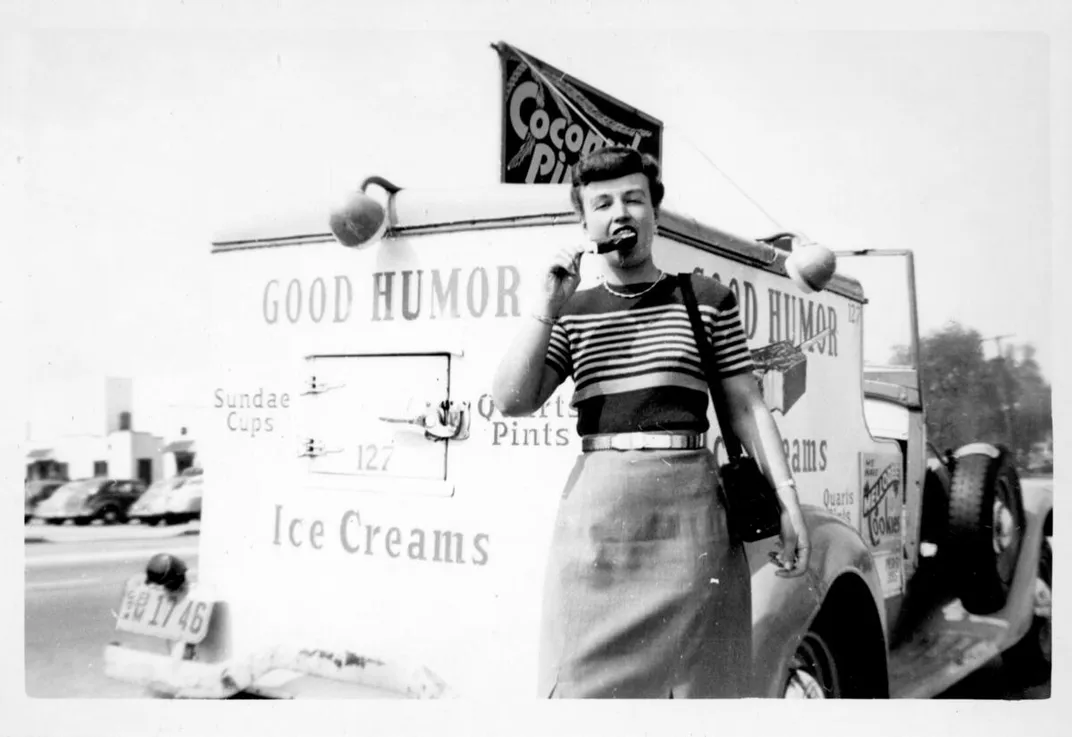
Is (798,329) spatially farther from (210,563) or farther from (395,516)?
(210,563)

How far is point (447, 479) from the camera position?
2.72 metres

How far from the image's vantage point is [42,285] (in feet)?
9.96

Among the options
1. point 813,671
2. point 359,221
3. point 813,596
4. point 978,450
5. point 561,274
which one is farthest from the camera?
point 978,450

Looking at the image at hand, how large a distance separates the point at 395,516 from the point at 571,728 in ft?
2.61

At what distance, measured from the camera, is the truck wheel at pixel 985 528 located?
3193 millimetres

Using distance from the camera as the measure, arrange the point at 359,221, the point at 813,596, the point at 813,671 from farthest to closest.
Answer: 1. the point at 813,671
2. the point at 813,596
3. the point at 359,221

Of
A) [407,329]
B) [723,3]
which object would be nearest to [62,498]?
[407,329]

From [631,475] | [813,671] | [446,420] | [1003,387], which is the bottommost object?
[813,671]

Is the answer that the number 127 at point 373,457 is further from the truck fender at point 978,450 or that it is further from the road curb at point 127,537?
the truck fender at point 978,450

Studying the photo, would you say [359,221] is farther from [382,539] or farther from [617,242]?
[382,539]

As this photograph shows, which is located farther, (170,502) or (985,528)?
(985,528)

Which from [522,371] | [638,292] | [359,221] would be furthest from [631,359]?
[359,221]

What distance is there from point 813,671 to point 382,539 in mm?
1383

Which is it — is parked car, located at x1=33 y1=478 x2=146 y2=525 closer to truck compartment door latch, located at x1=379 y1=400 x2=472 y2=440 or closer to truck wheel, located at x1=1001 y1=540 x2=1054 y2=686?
truck compartment door latch, located at x1=379 y1=400 x2=472 y2=440
